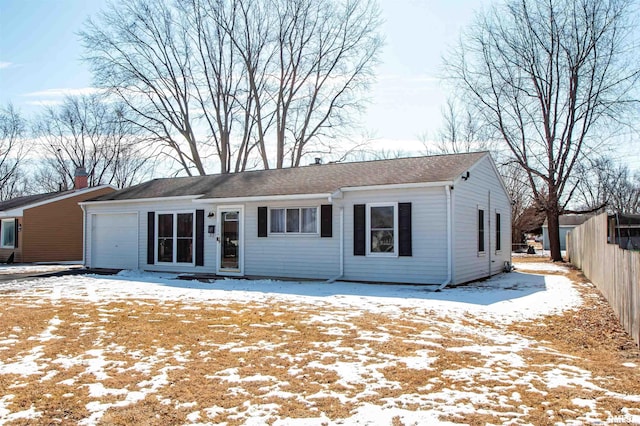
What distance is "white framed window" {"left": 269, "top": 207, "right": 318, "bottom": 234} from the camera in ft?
46.1

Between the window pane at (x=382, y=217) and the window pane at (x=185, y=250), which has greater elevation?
the window pane at (x=382, y=217)

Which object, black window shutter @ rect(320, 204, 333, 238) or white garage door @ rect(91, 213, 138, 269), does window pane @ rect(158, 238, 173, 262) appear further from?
black window shutter @ rect(320, 204, 333, 238)

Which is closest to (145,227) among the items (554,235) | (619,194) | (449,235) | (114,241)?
(114,241)

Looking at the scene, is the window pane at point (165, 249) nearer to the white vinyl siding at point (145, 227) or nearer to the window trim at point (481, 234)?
the white vinyl siding at point (145, 227)

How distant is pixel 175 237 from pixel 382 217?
7.34 meters

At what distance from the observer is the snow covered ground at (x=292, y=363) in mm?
3969

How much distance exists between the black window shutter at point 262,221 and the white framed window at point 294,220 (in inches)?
6.7

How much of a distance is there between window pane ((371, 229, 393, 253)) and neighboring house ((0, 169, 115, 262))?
18061 millimetres

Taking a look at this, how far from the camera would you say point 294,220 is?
14.4 meters

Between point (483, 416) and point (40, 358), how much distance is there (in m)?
4.69

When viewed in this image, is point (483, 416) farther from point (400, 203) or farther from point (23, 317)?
point (400, 203)

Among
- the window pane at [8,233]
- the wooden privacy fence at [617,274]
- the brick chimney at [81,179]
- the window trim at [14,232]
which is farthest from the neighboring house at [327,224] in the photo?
the brick chimney at [81,179]

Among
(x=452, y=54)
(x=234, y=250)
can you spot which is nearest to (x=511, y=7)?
(x=452, y=54)

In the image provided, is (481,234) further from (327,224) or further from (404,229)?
(327,224)
